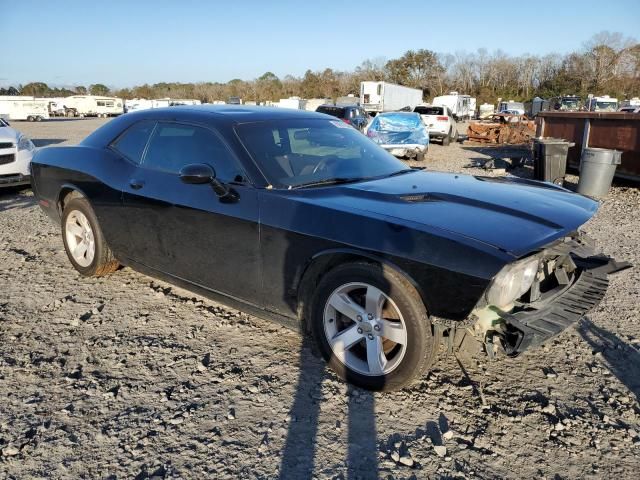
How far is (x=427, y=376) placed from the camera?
2.99 metres

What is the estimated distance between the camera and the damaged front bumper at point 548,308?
247 centimetres

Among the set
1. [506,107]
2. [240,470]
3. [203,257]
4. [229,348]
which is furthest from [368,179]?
[506,107]

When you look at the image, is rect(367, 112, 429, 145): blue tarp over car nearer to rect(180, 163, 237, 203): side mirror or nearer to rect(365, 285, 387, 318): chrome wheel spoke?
rect(180, 163, 237, 203): side mirror

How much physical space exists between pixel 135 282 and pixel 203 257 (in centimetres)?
148

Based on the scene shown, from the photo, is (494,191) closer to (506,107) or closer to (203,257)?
(203,257)

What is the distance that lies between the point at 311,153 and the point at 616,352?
8.37ft

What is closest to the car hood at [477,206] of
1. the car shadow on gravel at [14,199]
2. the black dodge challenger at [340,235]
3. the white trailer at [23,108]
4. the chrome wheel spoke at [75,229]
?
the black dodge challenger at [340,235]

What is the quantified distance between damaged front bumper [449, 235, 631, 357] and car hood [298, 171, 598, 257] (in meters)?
0.21

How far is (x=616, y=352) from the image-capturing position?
3.31m

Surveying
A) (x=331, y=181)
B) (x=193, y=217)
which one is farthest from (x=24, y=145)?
(x=331, y=181)

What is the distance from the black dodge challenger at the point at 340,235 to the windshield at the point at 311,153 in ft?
0.05

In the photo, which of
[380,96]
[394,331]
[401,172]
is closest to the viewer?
[394,331]

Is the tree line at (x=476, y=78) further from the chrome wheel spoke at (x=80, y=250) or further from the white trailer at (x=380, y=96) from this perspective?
the chrome wheel spoke at (x=80, y=250)

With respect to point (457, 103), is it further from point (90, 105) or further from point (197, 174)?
point (197, 174)
